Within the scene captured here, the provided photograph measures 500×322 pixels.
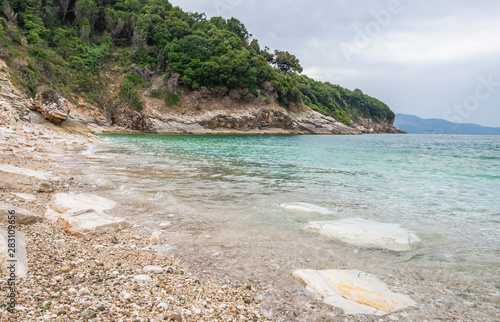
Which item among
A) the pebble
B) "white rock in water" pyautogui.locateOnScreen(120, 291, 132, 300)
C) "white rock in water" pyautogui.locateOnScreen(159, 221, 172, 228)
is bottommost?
"white rock in water" pyautogui.locateOnScreen(159, 221, 172, 228)

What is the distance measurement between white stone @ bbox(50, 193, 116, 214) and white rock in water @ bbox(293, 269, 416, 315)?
369 centimetres

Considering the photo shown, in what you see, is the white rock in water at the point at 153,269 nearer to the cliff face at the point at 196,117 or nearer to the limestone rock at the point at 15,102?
the limestone rock at the point at 15,102

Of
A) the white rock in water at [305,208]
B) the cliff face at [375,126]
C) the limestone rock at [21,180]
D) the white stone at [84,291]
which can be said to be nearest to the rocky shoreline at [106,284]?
the white stone at [84,291]

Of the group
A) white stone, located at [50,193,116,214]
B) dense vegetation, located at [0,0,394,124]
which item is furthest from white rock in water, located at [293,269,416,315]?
dense vegetation, located at [0,0,394,124]

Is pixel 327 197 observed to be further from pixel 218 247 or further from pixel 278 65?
pixel 278 65

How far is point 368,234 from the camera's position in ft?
14.2

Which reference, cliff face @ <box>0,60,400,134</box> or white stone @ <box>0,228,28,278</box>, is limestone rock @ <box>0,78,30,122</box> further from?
white stone @ <box>0,228,28,278</box>

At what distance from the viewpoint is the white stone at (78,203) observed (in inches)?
178

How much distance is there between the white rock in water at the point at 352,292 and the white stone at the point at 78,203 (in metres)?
3.69

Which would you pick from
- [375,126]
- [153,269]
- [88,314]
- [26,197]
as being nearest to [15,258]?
[88,314]

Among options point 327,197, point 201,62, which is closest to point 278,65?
point 201,62

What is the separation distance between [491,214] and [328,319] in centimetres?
584

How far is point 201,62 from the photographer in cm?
5903

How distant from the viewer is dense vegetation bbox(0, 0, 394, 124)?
4566 cm
